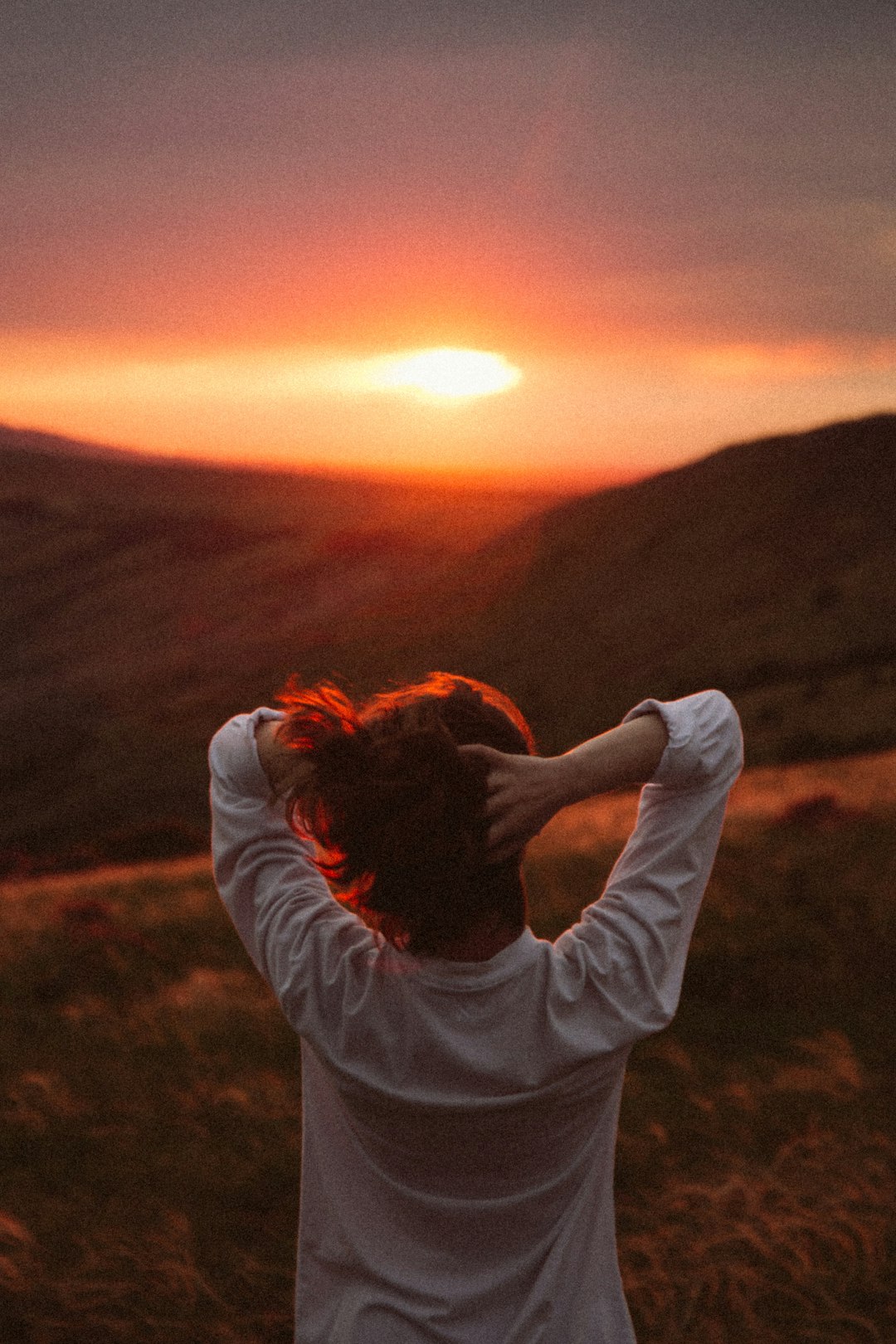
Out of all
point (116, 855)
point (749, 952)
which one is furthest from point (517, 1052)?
point (116, 855)

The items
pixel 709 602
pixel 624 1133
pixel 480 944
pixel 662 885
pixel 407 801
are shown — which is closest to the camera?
pixel 407 801

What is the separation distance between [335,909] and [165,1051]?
16.8ft

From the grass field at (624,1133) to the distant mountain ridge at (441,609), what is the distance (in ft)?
141

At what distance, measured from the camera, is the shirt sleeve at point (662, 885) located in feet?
7.20

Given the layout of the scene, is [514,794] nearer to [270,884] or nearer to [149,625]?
[270,884]

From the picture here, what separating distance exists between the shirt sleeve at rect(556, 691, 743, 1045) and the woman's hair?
20 cm

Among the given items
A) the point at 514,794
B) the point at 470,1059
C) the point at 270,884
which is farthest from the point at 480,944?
the point at 270,884

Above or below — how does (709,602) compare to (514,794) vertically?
below

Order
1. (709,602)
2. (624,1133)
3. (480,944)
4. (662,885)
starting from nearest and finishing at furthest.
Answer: (480,944) < (662,885) < (624,1133) < (709,602)

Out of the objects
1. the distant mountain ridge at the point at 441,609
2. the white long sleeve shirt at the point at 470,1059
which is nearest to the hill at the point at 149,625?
the distant mountain ridge at the point at 441,609

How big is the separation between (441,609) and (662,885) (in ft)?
340

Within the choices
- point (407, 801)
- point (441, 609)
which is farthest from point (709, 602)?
point (407, 801)

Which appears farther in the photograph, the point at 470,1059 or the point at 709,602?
the point at 709,602

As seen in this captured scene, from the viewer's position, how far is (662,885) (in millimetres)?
2230
